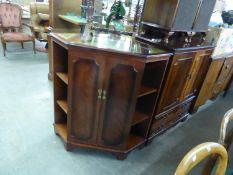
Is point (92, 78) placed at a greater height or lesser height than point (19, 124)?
greater

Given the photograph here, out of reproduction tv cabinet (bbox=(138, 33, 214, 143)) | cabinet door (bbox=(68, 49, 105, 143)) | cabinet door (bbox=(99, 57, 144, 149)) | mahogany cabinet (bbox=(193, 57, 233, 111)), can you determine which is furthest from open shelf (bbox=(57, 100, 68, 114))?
mahogany cabinet (bbox=(193, 57, 233, 111))

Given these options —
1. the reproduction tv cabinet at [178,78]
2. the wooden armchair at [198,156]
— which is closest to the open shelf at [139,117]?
the reproduction tv cabinet at [178,78]

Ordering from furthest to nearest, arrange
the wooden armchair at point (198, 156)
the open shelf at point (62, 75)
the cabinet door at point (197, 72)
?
1. the cabinet door at point (197, 72)
2. the open shelf at point (62, 75)
3. the wooden armchair at point (198, 156)

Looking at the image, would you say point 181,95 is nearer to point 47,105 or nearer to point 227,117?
point 227,117

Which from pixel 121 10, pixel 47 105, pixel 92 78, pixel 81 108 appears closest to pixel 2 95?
pixel 47 105

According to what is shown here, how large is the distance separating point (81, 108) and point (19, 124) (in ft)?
3.07

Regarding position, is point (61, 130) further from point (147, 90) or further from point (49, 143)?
point (147, 90)

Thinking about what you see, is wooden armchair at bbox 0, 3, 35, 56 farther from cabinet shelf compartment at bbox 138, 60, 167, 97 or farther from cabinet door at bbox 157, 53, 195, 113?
cabinet door at bbox 157, 53, 195, 113

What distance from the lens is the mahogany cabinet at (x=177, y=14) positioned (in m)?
1.62

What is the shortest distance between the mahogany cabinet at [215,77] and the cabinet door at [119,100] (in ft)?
4.63

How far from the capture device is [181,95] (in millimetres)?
2066

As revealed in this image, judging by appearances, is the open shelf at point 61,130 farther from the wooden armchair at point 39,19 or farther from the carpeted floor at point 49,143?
the wooden armchair at point 39,19

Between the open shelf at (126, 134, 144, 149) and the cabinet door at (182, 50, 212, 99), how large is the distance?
75 centimetres

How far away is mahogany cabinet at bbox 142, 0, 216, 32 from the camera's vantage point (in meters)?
1.62
